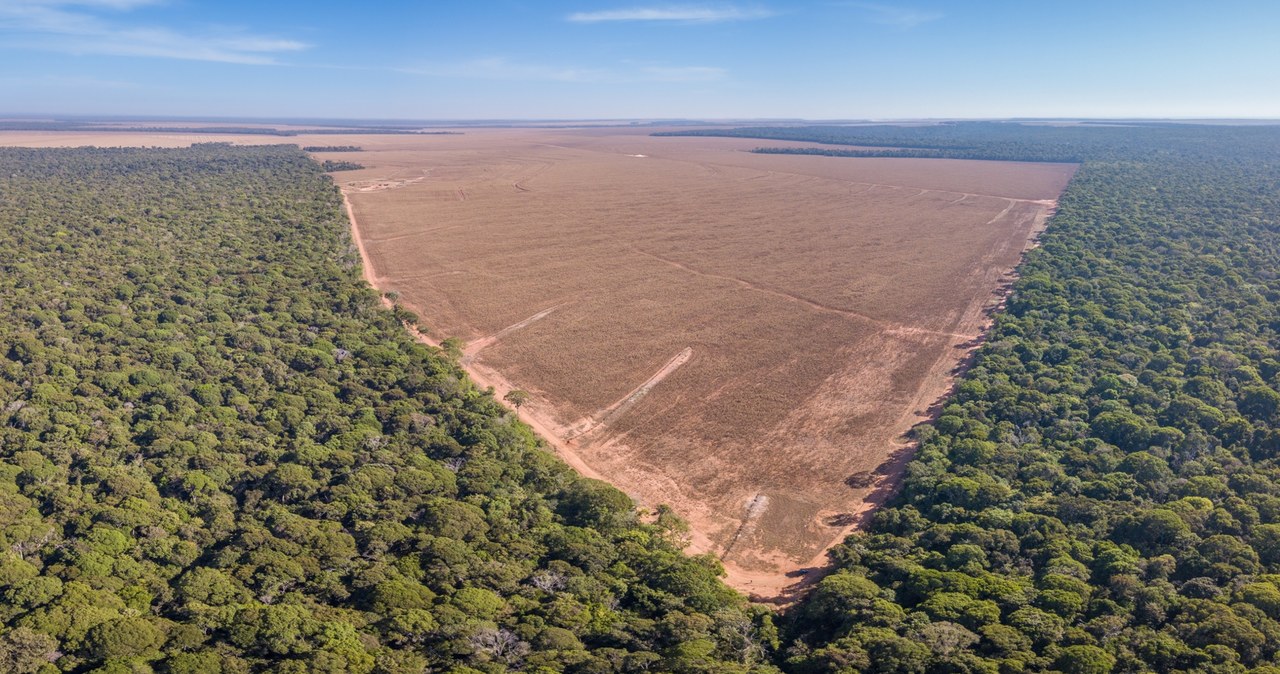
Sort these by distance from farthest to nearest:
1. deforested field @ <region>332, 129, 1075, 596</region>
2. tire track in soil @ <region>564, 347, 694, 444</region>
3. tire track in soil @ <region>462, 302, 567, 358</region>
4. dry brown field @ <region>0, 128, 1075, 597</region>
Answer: tire track in soil @ <region>462, 302, 567, 358</region> → tire track in soil @ <region>564, 347, 694, 444</region> → deforested field @ <region>332, 129, 1075, 596</region> → dry brown field @ <region>0, 128, 1075, 597</region>

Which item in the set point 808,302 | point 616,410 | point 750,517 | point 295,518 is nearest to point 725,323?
point 808,302

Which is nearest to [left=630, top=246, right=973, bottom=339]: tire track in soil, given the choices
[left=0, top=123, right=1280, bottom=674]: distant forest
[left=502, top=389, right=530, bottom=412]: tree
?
[left=0, top=123, right=1280, bottom=674]: distant forest

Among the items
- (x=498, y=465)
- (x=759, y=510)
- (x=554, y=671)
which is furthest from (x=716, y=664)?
(x=498, y=465)

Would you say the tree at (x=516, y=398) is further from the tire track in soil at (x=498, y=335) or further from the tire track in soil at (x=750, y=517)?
the tire track in soil at (x=750, y=517)

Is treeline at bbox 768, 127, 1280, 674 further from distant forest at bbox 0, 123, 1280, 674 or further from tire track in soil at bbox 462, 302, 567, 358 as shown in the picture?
tire track in soil at bbox 462, 302, 567, 358

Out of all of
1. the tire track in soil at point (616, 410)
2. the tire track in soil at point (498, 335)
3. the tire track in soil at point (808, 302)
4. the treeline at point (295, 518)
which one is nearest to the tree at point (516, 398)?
the treeline at point (295, 518)

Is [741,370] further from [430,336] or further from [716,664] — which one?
[716,664]

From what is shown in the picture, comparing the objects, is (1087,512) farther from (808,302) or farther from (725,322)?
(808,302)
